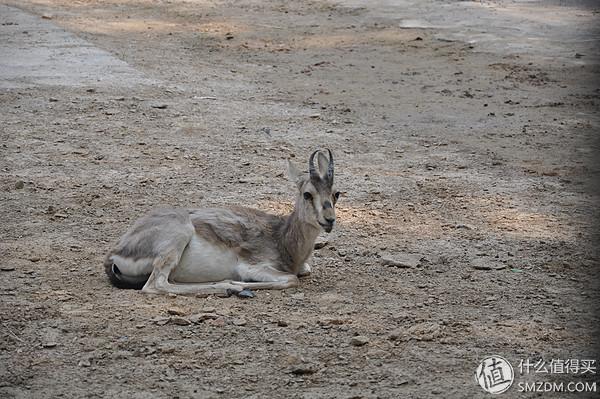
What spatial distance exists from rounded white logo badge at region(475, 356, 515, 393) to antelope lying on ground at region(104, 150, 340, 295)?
5.77ft

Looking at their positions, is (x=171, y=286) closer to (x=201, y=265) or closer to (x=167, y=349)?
(x=201, y=265)

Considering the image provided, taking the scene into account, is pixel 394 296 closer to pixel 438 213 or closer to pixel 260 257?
Result: pixel 260 257

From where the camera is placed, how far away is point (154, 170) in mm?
10047

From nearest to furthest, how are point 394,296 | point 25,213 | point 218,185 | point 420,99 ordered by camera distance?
point 394,296 → point 25,213 → point 218,185 → point 420,99

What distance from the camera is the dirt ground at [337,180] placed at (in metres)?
5.81

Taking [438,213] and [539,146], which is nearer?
[438,213]

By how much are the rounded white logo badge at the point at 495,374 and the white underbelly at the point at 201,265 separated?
2.31m

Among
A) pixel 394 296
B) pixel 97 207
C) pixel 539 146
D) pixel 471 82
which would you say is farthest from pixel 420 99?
pixel 394 296

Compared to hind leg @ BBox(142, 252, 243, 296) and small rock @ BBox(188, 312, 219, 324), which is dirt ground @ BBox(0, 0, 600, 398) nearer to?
small rock @ BBox(188, 312, 219, 324)

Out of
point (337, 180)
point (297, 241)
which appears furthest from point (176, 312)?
point (337, 180)

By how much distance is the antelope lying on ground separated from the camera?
7047mm

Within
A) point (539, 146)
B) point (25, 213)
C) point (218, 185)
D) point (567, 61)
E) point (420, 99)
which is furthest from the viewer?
point (567, 61)

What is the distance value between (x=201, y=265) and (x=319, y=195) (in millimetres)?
1012

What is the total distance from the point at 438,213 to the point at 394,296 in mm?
2169
